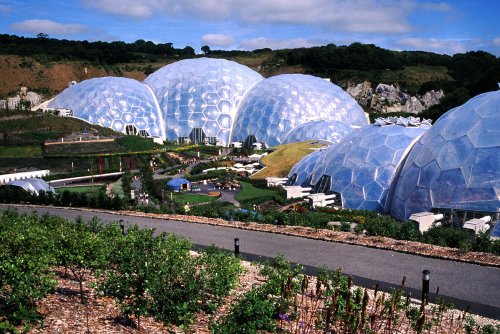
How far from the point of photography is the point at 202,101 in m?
53.7

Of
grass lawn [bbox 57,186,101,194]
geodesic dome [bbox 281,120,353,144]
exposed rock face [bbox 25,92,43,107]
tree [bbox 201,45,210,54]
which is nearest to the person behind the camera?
grass lawn [bbox 57,186,101,194]

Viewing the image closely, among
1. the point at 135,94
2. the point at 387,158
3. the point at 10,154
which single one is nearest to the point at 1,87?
the point at 135,94

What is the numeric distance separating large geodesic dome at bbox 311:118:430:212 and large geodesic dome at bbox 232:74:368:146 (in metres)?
21.6

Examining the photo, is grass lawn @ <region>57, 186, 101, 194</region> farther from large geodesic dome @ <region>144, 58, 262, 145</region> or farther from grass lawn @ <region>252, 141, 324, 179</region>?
large geodesic dome @ <region>144, 58, 262, 145</region>

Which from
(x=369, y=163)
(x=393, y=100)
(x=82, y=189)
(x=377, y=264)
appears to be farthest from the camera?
(x=393, y=100)

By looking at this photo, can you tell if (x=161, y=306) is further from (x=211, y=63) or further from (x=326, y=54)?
(x=326, y=54)

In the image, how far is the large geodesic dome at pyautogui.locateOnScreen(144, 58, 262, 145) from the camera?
53531 mm

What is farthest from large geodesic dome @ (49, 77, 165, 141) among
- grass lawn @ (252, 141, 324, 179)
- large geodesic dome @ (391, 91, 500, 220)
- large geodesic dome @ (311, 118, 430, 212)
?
large geodesic dome @ (391, 91, 500, 220)

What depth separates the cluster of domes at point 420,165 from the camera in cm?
1823

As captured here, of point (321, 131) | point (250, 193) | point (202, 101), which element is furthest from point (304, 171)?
point (202, 101)

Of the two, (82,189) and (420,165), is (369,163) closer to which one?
(420,165)

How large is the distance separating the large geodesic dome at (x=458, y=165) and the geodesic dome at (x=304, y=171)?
812 cm

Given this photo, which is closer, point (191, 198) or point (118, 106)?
point (191, 198)

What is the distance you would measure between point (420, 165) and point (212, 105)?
3546cm
